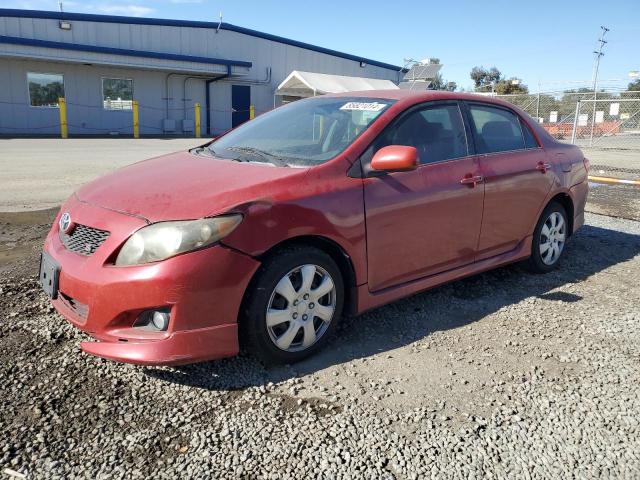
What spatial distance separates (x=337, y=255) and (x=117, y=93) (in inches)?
984

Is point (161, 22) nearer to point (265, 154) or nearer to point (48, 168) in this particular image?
point (48, 168)

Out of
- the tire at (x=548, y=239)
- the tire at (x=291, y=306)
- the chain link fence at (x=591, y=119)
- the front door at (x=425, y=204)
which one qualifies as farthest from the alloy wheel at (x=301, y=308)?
the chain link fence at (x=591, y=119)

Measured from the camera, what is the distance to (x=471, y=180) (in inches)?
155

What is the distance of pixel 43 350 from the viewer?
315cm

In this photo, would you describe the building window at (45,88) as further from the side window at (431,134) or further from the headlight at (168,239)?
the headlight at (168,239)

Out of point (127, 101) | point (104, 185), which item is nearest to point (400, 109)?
point (104, 185)

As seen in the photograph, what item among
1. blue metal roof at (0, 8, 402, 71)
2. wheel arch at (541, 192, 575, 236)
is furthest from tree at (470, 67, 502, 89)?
wheel arch at (541, 192, 575, 236)

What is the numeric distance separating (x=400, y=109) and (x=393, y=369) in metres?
1.76

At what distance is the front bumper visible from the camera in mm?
2605

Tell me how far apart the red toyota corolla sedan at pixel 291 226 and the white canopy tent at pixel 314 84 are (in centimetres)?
2141

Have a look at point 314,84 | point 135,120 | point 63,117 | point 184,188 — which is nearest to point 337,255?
point 184,188

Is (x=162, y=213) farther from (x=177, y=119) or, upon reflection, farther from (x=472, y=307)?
(x=177, y=119)

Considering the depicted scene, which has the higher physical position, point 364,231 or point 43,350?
point 364,231

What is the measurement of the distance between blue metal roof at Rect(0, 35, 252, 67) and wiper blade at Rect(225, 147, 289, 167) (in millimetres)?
20947
